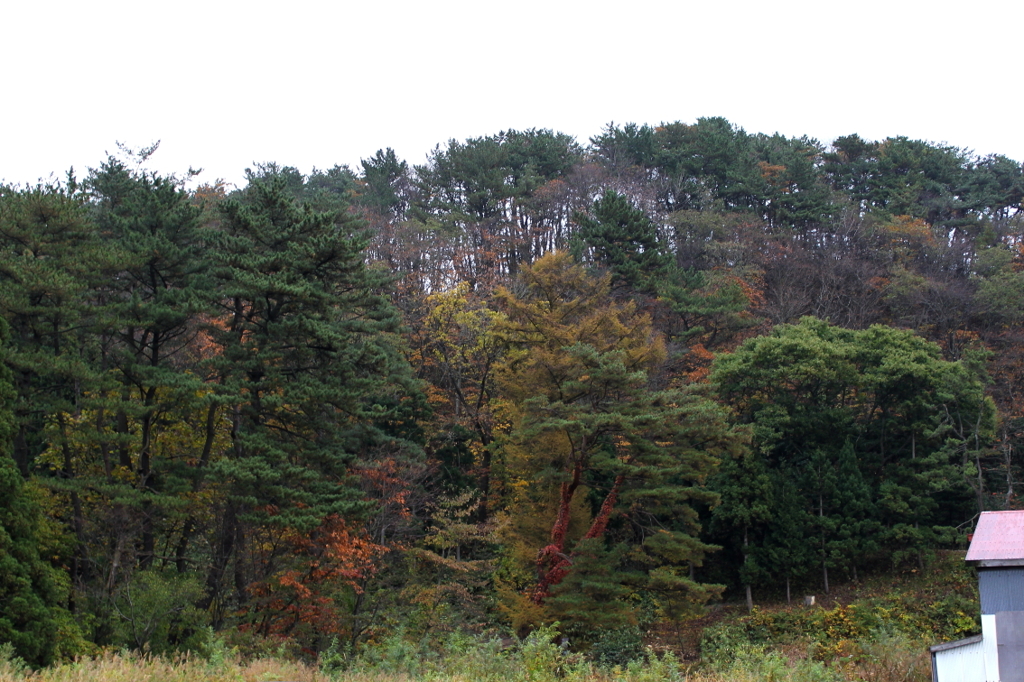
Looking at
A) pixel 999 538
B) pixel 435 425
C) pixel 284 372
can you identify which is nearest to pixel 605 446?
pixel 435 425

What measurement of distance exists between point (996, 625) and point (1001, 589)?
22.1 inches

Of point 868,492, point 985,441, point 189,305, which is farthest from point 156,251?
point 985,441

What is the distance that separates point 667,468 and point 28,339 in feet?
48.0

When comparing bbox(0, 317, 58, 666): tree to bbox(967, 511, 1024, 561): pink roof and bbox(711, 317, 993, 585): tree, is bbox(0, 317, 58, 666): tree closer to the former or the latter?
bbox(967, 511, 1024, 561): pink roof

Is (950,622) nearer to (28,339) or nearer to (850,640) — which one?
(850,640)

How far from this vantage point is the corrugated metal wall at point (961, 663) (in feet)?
40.0

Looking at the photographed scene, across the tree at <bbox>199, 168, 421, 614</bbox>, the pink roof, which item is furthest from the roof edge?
the tree at <bbox>199, 168, 421, 614</bbox>

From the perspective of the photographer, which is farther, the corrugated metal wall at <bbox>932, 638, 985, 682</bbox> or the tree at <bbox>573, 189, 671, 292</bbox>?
the tree at <bbox>573, 189, 671, 292</bbox>

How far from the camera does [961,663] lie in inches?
489

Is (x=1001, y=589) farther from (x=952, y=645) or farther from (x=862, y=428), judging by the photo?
(x=862, y=428)

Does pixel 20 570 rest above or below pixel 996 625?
above

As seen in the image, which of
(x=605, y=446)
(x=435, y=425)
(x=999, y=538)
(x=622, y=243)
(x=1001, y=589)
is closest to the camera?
(x=1001, y=589)

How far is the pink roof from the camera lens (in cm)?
1309

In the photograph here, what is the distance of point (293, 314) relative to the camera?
20.9 meters
